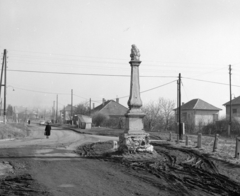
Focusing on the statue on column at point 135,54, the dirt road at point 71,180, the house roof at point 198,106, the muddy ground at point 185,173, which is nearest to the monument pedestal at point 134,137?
the muddy ground at point 185,173

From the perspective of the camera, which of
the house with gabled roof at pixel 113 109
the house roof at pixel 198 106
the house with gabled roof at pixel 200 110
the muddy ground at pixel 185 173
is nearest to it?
the muddy ground at pixel 185 173

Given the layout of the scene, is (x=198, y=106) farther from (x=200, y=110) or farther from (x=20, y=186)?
(x=20, y=186)

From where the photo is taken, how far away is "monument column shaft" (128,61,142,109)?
35.5 ft

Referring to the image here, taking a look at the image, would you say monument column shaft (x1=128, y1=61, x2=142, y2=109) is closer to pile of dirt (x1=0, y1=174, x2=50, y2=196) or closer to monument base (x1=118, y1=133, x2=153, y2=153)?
monument base (x1=118, y1=133, x2=153, y2=153)

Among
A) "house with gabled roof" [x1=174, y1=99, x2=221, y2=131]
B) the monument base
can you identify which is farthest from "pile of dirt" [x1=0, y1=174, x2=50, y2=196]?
"house with gabled roof" [x1=174, y1=99, x2=221, y2=131]

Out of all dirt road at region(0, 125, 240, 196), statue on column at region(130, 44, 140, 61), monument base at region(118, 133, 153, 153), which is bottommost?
dirt road at region(0, 125, 240, 196)

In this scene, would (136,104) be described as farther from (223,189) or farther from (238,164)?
(223,189)

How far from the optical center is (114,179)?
6.61m

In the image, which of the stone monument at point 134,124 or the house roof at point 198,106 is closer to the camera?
the stone monument at point 134,124

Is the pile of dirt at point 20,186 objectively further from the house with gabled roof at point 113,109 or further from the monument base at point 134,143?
the house with gabled roof at point 113,109

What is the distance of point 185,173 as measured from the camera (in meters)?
7.35

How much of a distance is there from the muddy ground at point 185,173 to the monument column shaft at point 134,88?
2.11 metres

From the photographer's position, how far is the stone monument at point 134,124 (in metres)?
10.4

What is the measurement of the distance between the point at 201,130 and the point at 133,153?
25.9 meters
